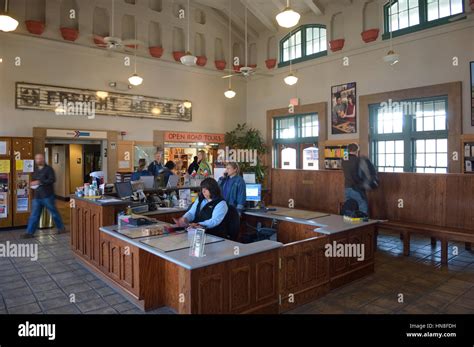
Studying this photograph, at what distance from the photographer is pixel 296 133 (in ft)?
38.3

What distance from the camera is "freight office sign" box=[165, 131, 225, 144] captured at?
11.5m

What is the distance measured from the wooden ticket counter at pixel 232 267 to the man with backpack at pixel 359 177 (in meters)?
1.76

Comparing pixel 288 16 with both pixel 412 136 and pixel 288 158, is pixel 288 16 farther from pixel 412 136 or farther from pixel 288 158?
pixel 288 158

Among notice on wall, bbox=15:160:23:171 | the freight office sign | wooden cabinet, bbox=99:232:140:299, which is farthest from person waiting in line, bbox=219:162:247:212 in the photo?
the freight office sign

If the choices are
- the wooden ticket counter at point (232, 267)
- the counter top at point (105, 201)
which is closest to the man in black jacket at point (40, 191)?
the counter top at point (105, 201)

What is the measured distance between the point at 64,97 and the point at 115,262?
6.39 meters

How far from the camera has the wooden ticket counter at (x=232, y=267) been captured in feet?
10.8

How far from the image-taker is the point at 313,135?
11164 millimetres

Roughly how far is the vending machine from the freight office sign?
13.0 feet

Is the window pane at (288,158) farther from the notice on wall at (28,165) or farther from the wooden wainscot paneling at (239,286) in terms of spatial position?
the wooden wainscot paneling at (239,286)

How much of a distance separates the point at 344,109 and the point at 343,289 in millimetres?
6610

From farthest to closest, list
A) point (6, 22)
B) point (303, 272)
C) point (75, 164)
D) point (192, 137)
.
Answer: point (75, 164) → point (192, 137) → point (6, 22) → point (303, 272)

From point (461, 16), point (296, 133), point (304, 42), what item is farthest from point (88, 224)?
point (304, 42)

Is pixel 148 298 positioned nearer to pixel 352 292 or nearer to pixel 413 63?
pixel 352 292
